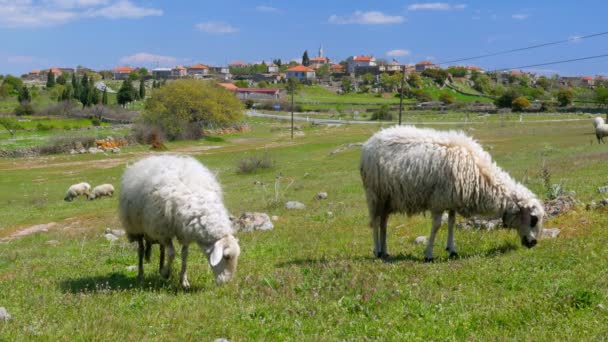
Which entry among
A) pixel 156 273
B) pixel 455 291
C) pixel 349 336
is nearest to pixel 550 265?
pixel 455 291

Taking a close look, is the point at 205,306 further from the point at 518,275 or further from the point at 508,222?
the point at 508,222

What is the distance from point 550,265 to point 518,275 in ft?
2.93

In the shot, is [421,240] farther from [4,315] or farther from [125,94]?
[125,94]

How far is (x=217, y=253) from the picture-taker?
436 inches

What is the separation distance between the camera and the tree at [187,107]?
86750 millimetres

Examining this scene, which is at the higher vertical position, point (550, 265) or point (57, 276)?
point (550, 265)

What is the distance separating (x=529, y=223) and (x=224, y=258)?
6.45 m

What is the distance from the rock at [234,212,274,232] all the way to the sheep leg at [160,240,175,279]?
24.0 feet

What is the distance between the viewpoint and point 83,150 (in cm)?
7419

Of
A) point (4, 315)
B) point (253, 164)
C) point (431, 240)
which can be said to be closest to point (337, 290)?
point (431, 240)

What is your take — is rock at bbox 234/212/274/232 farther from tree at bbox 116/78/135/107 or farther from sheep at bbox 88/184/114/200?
tree at bbox 116/78/135/107

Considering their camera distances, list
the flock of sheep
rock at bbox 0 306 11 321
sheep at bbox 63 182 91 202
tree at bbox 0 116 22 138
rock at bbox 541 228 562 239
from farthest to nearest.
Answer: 1. tree at bbox 0 116 22 138
2. sheep at bbox 63 182 91 202
3. rock at bbox 541 228 562 239
4. the flock of sheep
5. rock at bbox 0 306 11 321

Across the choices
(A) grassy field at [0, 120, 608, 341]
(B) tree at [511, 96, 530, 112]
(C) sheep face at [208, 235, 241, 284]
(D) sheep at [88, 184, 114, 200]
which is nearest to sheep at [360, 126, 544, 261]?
(A) grassy field at [0, 120, 608, 341]

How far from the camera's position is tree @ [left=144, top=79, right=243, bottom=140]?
86750 mm
